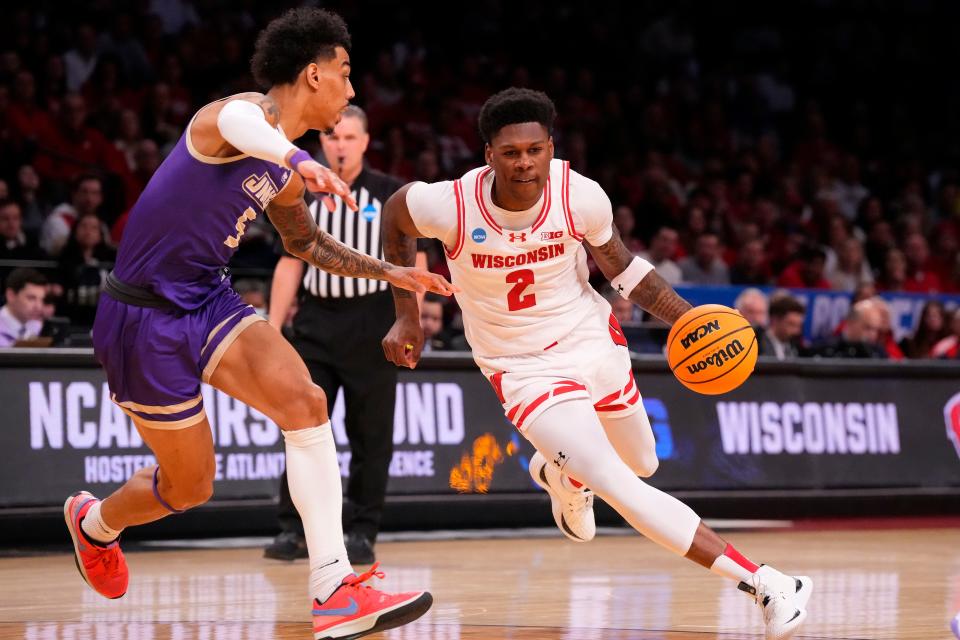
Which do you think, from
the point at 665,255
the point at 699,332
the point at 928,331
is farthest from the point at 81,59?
the point at 699,332

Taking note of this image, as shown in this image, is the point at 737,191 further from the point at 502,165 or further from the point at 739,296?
the point at 502,165

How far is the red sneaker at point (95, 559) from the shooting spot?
6020mm

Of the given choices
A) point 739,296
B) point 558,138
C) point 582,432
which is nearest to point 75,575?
point 582,432

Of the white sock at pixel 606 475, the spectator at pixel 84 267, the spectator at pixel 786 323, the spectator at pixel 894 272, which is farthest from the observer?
the spectator at pixel 894 272

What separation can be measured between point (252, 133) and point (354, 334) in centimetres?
342

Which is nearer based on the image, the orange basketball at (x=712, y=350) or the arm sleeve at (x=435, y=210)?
the orange basketball at (x=712, y=350)

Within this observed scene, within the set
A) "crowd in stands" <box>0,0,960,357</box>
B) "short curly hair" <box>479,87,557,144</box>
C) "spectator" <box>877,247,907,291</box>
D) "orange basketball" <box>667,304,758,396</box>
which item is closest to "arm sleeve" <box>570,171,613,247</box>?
"short curly hair" <box>479,87,557,144</box>

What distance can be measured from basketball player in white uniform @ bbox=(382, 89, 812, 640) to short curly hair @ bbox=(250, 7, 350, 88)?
0.83m

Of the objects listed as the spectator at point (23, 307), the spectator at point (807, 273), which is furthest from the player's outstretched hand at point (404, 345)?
the spectator at point (807, 273)

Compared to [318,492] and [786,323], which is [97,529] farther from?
[786,323]

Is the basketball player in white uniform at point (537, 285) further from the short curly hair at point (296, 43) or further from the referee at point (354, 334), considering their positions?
the referee at point (354, 334)

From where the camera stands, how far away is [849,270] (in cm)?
1509

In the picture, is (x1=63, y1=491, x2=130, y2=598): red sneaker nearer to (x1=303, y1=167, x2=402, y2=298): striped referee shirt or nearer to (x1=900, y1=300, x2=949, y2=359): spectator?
(x1=303, y1=167, x2=402, y2=298): striped referee shirt

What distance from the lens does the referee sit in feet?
26.8
